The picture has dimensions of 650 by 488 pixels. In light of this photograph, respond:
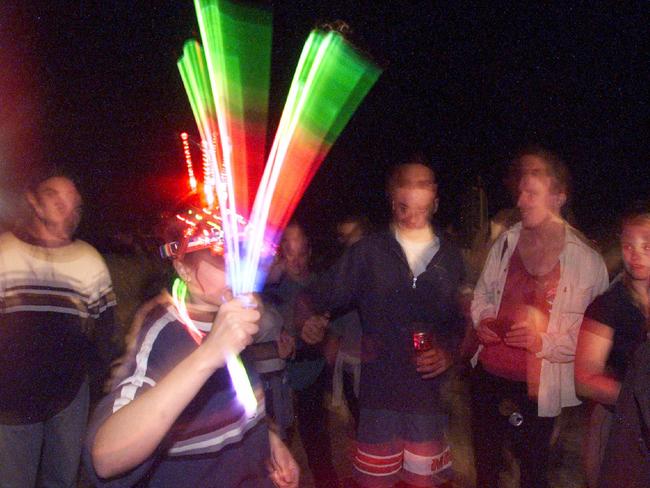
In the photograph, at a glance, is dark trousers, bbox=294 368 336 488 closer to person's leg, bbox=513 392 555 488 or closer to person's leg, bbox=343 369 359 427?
person's leg, bbox=343 369 359 427

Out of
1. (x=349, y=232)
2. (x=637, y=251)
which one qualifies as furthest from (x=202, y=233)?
(x=349, y=232)

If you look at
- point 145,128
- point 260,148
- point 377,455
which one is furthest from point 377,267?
point 145,128

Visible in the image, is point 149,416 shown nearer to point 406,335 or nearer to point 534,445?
point 406,335

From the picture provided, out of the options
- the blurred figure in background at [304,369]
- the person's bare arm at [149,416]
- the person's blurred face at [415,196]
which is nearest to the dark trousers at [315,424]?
the blurred figure in background at [304,369]

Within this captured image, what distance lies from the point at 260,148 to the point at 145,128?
3.49m

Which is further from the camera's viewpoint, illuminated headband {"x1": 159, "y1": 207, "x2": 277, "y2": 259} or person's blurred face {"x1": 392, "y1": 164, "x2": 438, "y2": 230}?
person's blurred face {"x1": 392, "y1": 164, "x2": 438, "y2": 230}

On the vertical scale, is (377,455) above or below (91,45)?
below

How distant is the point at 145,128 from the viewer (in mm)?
14914

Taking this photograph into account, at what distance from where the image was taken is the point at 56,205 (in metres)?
4.20

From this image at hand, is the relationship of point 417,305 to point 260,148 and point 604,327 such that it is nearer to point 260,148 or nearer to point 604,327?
point 604,327

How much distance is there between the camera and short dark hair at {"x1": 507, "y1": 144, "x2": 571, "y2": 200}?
3.73 m

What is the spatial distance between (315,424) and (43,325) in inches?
82.5

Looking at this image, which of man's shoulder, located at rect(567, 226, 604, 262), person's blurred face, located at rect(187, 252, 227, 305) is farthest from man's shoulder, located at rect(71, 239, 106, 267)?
man's shoulder, located at rect(567, 226, 604, 262)

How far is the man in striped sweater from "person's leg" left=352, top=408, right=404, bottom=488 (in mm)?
2063
